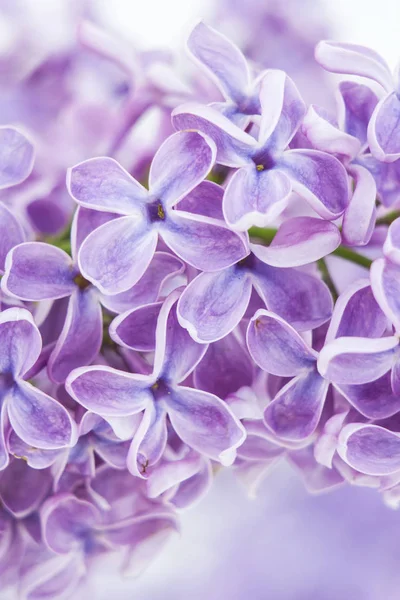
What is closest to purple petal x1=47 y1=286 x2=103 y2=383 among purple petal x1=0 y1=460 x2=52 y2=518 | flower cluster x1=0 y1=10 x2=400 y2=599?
flower cluster x1=0 y1=10 x2=400 y2=599

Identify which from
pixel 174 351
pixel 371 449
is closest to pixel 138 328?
pixel 174 351

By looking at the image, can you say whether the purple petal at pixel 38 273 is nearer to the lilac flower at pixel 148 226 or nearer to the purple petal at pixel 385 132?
the lilac flower at pixel 148 226

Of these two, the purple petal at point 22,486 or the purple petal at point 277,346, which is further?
the purple petal at point 22,486

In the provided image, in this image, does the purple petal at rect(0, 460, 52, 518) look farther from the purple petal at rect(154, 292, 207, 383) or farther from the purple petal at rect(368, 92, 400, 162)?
the purple petal at rect(368, 92, 400, 162)

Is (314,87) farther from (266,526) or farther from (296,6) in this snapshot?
(266,526)

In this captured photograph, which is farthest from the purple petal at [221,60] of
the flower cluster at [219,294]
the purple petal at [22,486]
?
the purple petal at [22,486]

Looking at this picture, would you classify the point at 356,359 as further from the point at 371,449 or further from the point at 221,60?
the point at 221,60

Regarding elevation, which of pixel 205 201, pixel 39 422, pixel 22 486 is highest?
pixel 205 201
